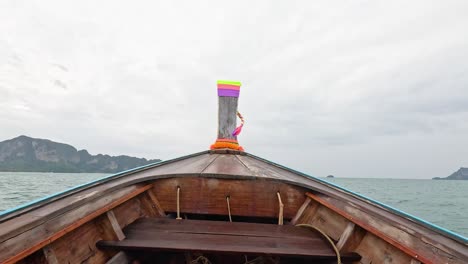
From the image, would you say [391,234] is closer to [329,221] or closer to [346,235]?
[346,235]

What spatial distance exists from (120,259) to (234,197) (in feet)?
4.75

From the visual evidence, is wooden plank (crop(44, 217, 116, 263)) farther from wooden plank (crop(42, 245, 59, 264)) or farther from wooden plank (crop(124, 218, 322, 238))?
wooden plank (crop(124, 218, 322, 238))

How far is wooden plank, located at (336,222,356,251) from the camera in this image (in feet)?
8.81

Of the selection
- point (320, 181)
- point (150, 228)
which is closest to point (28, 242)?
point (150, 228)

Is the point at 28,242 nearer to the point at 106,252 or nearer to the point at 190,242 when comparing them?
the point at 106,252

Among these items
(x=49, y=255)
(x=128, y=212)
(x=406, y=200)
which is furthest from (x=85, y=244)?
(x=406, y=200)

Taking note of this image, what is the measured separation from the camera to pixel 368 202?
3.39 meters

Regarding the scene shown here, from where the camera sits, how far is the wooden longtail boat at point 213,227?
2.11 metres

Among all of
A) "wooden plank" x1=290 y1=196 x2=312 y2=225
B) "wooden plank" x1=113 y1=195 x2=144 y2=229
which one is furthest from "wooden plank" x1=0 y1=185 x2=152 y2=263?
"wooden plank" x1=290 y1=196 x2=312 y2=225

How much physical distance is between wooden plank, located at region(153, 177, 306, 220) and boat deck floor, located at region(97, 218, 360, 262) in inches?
16.3

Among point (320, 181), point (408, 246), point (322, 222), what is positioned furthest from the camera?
point (320, 181)

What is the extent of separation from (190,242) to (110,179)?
1.82 m

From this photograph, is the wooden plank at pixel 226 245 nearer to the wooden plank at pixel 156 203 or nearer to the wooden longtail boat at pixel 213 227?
the wooden longtail boat at pixel 213 227

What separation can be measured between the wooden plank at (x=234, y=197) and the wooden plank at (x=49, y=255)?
1.59 meters
